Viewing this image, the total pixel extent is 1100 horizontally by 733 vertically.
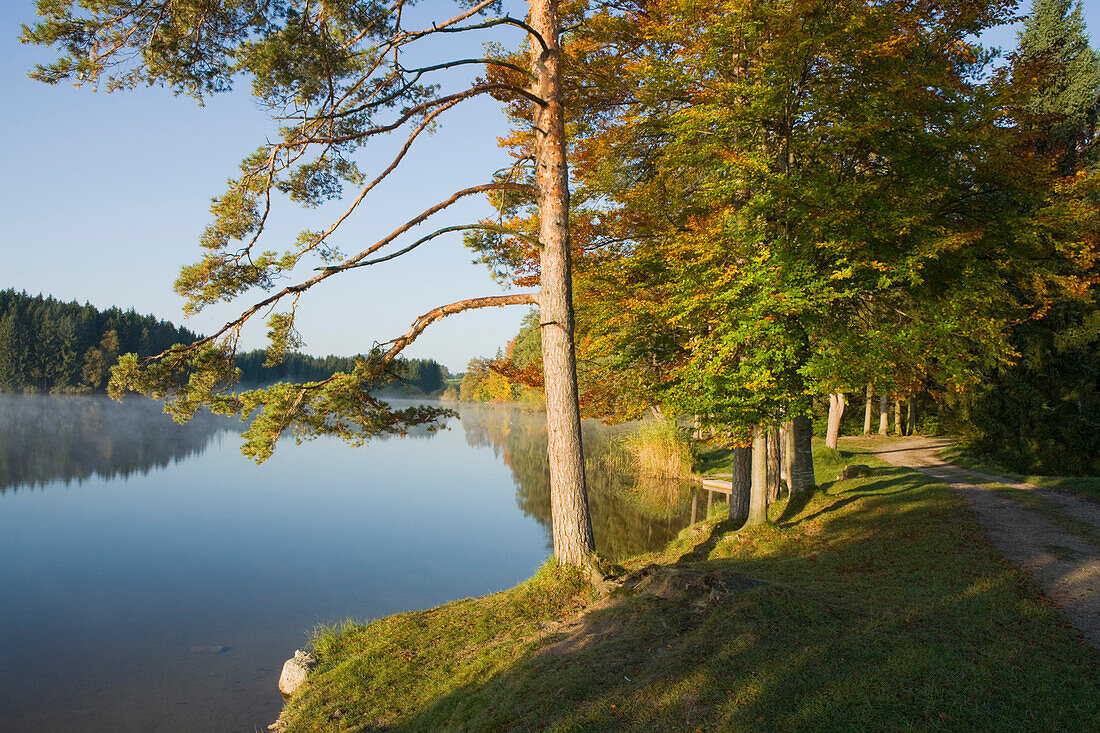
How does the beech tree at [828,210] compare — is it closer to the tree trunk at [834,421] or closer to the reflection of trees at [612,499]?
the reflection of trees at [612,499]

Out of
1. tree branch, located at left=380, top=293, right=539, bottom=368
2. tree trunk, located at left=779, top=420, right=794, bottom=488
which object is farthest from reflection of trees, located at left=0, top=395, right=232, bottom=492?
tree trunk, located at left=779, top=420, right=794, bottom=488

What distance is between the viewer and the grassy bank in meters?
4.19

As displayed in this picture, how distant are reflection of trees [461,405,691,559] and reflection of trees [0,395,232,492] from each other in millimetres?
16527

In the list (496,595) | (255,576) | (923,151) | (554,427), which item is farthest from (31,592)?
(923,151)

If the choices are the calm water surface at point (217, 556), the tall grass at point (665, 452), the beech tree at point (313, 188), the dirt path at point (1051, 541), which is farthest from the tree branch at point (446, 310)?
the tall grass at point (665, 452)

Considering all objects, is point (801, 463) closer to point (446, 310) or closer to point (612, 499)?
point (612, 499)

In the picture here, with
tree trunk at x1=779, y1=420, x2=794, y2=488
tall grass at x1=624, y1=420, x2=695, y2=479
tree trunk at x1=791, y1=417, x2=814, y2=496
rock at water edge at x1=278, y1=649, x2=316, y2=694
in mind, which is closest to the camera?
rock at water edge at x1=278, y1=649, x2=316, y2=694

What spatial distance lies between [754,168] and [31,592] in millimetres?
15460

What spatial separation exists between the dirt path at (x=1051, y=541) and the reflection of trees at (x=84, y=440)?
27269 mm

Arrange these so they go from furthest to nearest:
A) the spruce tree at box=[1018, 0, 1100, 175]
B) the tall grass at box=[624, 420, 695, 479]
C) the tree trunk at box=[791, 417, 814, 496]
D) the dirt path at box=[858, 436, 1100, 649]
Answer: the tall grass at box=[624, 420, 695, 479], the spruce tree at box=[1018, 0, 1100, 175], the tree trunk at box=[791, 417, 814, 496], the dirt path at box=[858, 436, 1100, 649]

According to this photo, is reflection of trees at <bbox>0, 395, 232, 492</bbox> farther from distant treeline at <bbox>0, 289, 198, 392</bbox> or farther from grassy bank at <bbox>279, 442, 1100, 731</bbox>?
grassy bank at <bbox>279, 442, 1100, 731</bbox>

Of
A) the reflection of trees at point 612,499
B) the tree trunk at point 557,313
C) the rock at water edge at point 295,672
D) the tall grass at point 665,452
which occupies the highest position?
the tree trunk at point 557,313

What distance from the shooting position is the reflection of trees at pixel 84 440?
24016 millimetres

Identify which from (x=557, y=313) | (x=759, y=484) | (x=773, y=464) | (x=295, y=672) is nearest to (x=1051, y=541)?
(x=759, y=484)
